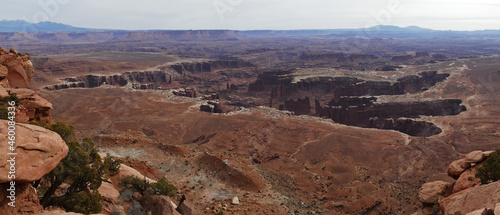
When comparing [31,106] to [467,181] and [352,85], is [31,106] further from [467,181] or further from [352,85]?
[352,85]

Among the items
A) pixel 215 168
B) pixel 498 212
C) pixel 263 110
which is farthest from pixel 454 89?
pixel 498 212

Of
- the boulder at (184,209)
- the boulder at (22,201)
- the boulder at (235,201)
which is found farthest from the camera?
the boulder at (235,201)

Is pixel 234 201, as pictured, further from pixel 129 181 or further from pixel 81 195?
pixel 81 195

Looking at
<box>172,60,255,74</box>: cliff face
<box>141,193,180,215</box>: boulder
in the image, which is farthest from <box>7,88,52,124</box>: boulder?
<box>172,60,255,74</box>: cliff face

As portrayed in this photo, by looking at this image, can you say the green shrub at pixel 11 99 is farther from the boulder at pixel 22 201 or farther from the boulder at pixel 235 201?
the boulder at pixel 235 201

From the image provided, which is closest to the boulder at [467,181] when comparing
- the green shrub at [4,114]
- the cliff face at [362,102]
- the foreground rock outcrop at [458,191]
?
the foreground rock outcrop at [458,191]

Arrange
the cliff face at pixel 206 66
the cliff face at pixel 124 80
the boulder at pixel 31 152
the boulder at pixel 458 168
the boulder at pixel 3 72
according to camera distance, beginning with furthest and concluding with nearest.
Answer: the cliff face at pixel 206 66 → the cliff face at pixel 124 80 → the boulder at pixel 3 72 → the boulder at pixel 458 168 → the boulder at pixel 31 152

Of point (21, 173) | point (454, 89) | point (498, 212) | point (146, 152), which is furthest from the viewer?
point (454, 89)
